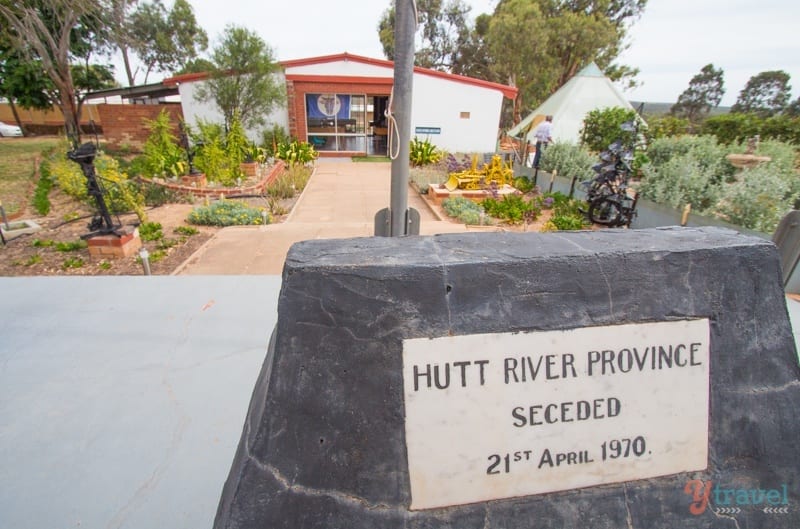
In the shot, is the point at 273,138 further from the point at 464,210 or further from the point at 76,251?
the point at 76,251

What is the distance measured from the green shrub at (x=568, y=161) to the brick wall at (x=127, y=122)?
47.1 feet

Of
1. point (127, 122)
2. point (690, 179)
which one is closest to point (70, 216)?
point (690, 179)

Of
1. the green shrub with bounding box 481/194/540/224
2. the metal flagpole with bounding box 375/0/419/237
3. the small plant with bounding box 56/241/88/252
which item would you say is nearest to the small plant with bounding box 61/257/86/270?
the small plant with bounding box 56/241/88/252

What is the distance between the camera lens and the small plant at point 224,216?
23.6 feet

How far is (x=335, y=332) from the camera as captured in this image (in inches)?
53.9

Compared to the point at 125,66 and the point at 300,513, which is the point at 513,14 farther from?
the point at 125,66

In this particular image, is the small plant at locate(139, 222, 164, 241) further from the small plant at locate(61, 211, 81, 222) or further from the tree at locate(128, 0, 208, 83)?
the tree at locate(128, 0, 208, 83)

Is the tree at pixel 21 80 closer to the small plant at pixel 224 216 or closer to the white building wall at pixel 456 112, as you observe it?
the white building wall at pixel 456 112

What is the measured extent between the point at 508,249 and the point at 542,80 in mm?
28791

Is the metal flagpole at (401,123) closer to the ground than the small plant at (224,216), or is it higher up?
higher up

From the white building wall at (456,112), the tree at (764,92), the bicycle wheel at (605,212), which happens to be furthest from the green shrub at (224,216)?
the tree at (764,92)

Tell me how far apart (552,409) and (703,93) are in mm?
63508

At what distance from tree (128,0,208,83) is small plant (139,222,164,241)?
30941 mm

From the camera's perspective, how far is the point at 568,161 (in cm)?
1109
